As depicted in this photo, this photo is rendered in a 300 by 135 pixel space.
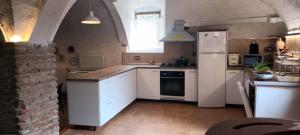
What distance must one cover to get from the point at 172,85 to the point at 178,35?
1.11 m

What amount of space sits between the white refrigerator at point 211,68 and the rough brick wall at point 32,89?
2.92 meters

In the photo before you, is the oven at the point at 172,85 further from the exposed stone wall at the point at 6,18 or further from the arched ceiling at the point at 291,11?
the exposed stone wall at the point at 6,18

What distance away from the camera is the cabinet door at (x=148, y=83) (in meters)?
5.38

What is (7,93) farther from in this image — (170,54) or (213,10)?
(213,10)

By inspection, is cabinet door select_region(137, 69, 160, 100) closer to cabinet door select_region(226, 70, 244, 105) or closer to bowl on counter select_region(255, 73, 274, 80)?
cabinet door select_region(226, 70, 244, 105)

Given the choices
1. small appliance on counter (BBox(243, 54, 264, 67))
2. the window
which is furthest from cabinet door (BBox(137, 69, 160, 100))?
small appliance on counter (BBox(243, 54, 264, 67))

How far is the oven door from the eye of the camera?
208 inches

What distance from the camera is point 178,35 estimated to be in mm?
5309

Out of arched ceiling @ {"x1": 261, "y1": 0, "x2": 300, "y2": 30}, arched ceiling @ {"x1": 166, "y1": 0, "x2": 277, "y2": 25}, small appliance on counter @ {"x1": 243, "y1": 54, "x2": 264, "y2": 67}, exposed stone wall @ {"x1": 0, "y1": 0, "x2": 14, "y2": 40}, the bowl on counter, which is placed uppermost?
arched ceiling @ {"x1": 166, "y1": 0, "x2": 277, "y2": 25}

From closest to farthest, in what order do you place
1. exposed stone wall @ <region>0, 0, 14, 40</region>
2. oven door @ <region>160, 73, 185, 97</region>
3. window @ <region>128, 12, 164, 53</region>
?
exposed stone wall @ <region>0, 0, 14, 40</region> → oven door @ <region>160, 73, 185, 97</region> → window @ <region>128, 12, 164, 53</region>

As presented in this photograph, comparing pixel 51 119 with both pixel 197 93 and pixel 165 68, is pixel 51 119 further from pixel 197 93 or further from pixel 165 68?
pixel 197 93

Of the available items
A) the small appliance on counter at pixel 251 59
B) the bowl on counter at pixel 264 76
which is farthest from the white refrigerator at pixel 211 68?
the bowl on counter at pixel 264 76

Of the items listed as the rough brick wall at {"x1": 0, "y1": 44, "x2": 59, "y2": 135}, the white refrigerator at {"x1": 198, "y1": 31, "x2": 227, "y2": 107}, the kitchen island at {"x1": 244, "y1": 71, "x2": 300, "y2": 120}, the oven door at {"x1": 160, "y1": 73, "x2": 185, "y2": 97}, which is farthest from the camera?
the oven door at {"x1": 160, "y1": 73, "x2": 185, "y2": 97}

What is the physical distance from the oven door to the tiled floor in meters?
0.26
